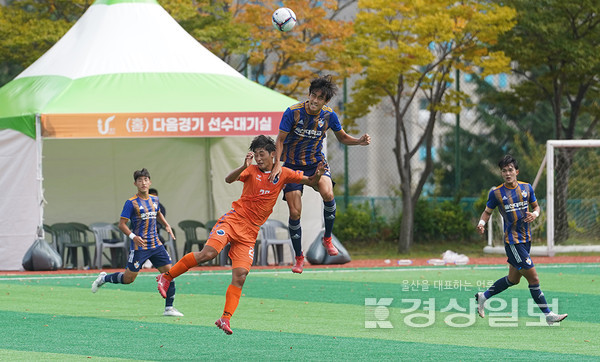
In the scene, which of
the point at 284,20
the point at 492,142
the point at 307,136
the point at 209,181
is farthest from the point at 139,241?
the point at 492,142

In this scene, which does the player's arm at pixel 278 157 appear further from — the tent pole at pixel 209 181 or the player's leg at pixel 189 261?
the tent pole at pixel 209 181

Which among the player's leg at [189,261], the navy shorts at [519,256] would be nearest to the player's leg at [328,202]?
the player's leg at [189,261]

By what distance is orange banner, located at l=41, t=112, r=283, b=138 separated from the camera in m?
19.4

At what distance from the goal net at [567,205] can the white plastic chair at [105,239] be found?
8.54 meters

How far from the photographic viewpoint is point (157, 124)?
1978cm

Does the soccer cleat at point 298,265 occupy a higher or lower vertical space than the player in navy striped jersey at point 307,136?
lower

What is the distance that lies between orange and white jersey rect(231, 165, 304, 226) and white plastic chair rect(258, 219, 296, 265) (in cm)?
1059

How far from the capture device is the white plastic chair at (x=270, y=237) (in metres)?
20.9

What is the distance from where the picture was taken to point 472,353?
9906mm

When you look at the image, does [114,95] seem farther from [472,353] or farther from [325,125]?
[472,353]

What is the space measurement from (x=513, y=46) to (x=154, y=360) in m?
17.1

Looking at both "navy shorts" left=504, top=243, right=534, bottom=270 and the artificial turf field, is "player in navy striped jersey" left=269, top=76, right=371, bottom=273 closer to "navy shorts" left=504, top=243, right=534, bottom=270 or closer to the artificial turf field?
the artificial turf field

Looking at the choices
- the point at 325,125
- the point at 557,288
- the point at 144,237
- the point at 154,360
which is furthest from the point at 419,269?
the point at 154,360

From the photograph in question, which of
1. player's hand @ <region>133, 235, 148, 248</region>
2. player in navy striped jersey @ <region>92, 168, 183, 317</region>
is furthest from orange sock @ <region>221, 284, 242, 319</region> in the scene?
player's hand @ <region>133, 235, 148, 248</region>
